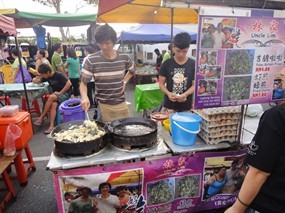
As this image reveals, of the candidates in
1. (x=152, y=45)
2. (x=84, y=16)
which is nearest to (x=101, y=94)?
(x=84, y=16)

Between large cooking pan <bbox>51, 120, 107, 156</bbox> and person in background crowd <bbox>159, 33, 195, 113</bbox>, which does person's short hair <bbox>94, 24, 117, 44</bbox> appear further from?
large cooking pan <bbox>51, 120, 107, 156</bbox>

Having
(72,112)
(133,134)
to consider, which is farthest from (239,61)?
(72,112)

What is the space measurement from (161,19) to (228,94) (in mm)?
2825

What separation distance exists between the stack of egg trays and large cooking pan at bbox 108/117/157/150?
1.59ft

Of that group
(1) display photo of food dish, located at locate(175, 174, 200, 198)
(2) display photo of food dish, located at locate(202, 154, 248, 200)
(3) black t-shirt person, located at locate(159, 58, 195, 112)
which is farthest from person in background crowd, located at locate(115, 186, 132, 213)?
(3) black t-shirt person, located at locate(159, 58, 195, 112)

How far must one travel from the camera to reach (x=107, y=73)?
247cm

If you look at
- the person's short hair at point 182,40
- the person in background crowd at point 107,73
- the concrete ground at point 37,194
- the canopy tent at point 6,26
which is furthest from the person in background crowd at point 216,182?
the canopy tent at point 6,26

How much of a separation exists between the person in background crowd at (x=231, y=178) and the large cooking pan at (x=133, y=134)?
0.84m

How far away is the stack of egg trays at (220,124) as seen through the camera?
193 cm

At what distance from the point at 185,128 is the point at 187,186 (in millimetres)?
628

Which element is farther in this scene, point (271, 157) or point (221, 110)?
point (221, 110)

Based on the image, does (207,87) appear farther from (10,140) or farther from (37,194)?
(37,194)

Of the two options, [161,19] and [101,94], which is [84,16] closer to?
[161,19]

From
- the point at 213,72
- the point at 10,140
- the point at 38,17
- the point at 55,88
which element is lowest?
the point at 10,140
